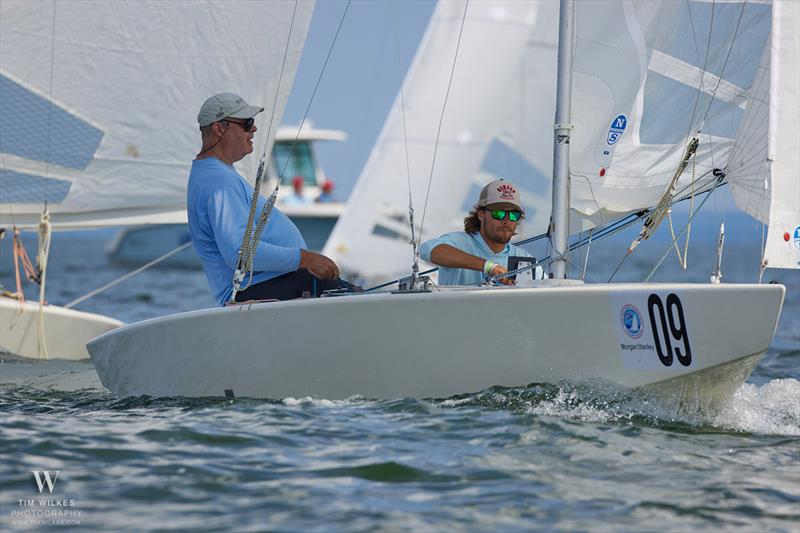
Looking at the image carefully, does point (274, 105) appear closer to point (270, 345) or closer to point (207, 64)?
point (207, 64)

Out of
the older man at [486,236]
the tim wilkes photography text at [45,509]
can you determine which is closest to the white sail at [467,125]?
the older man at [486,236]

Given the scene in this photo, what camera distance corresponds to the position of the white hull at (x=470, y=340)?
4.26 meters

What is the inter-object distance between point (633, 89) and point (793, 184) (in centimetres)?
→ 82

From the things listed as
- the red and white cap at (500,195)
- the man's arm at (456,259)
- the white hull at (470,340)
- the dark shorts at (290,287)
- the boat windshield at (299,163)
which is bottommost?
the white hull at (470,340)

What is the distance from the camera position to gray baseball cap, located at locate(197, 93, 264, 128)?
4980mm

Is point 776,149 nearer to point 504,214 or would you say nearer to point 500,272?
point 504,214

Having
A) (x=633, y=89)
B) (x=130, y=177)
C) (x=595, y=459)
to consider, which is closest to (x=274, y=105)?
(x=130, y=177)

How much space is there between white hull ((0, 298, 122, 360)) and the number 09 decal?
456cm

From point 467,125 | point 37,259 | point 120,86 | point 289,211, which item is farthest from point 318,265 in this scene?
point 289,211

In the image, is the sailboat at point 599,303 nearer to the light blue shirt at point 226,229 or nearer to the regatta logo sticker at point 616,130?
the regatta logo sticker at point 616,130

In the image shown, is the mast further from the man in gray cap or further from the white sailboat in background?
the white sailboat in background

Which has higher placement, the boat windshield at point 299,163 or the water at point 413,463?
the boat windshield at point 299,163

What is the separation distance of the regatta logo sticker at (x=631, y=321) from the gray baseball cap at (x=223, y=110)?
1664 millimetres

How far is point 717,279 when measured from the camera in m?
4.58
